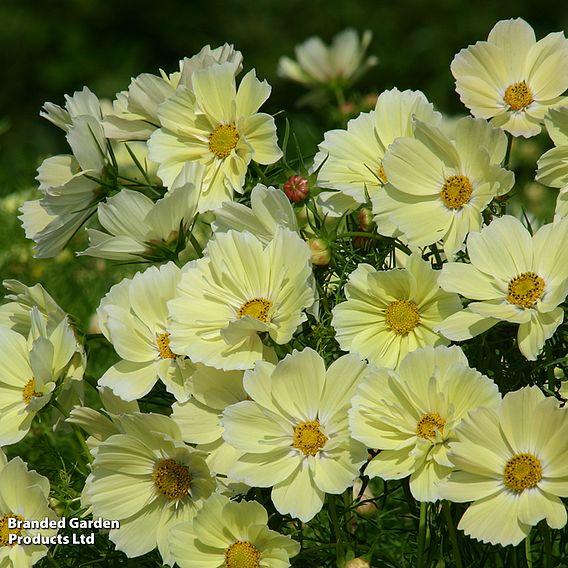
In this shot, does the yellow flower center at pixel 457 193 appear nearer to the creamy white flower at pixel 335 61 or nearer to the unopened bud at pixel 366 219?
the unopened bud at pixel 366 219

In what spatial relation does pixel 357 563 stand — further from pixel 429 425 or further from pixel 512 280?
pixel 512 280

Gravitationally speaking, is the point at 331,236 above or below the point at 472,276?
above

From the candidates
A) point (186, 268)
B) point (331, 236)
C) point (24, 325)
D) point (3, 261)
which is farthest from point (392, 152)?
point (3, 261)

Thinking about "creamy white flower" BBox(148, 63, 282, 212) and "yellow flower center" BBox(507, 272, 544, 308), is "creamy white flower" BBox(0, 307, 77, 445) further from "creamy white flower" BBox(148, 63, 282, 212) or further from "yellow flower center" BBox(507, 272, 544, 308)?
"yellow flower center" BBox(507, 272, 544, 308)

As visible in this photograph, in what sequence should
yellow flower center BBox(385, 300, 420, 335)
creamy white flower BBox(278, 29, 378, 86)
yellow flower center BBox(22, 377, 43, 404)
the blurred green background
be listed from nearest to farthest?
yellow flower center BBox(385, 300, 420, 335) → yellow flower center BBox(22, 377, 43, 404) → creamy white flower BBox(278, 29, 378, 86) → the blurred green background

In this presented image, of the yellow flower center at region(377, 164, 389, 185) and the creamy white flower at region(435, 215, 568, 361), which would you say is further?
the yellow flower center at region(377, 164, 389, 185)

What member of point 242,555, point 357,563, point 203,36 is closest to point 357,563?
point 357,563

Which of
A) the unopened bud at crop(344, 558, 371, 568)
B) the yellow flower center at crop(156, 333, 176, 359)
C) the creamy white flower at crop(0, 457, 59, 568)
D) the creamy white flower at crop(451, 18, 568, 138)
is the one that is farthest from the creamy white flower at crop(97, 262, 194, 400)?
the creamy white flower at crop(451, 18, 568, 138)

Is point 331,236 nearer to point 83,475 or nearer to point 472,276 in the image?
point 472,276
